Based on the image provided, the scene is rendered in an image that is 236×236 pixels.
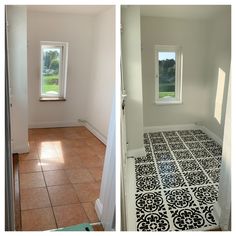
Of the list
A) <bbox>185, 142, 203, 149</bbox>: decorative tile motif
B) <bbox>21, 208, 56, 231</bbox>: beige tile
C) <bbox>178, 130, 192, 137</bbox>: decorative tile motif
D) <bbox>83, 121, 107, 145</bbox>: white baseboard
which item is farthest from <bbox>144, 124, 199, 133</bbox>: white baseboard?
<bbox>83, 121, 107, 145</bbox>: white baseboard

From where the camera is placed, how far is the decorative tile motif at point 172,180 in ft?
5.15

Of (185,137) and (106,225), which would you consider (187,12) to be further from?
(106,225)

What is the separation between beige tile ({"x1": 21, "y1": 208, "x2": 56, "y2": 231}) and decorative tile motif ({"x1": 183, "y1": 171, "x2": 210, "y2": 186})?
98 centimetres

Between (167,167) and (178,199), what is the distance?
189 millimetres

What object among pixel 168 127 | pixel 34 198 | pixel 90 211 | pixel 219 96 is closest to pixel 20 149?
pixel 34 198

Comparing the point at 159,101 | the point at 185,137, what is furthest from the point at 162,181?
the point at 159,101

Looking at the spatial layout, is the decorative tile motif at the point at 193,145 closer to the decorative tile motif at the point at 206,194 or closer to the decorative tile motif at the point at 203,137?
the decorative tile motif at the point at 203,137

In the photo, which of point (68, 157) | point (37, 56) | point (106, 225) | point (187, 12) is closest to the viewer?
point (187, 12)

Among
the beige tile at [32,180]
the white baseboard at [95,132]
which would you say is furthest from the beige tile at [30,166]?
the white baseboard at [95,132]

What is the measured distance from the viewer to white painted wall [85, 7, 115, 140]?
3371 millimetres

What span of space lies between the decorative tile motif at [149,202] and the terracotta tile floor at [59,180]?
67 centimetres
